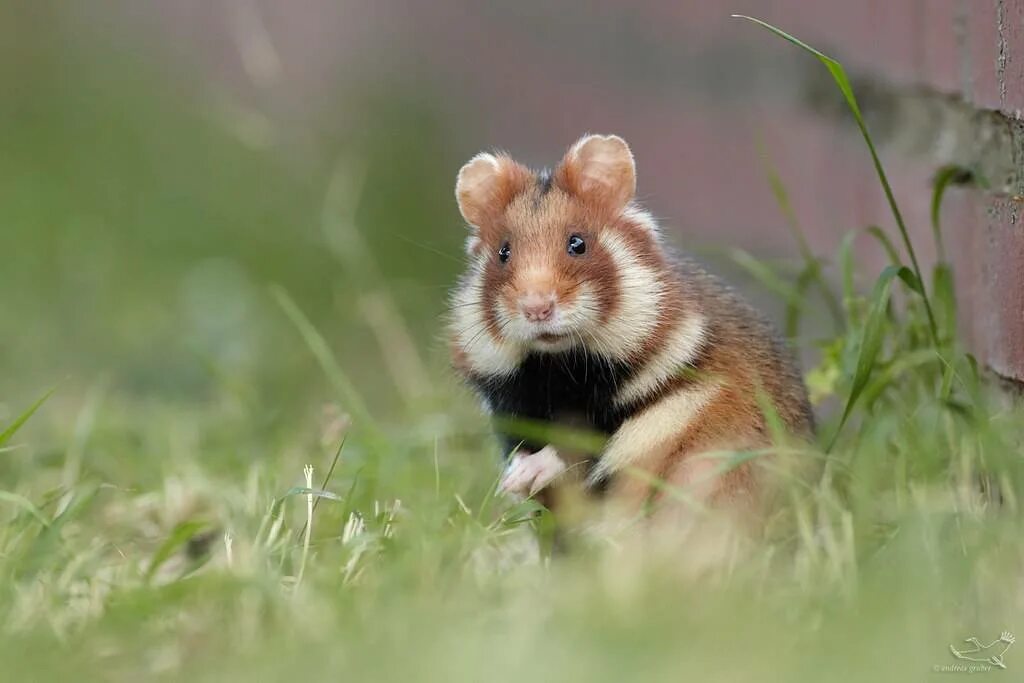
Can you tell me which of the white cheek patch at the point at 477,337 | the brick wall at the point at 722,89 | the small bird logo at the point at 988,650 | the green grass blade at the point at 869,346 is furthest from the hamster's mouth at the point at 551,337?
the small bird logo at the point at 988,650

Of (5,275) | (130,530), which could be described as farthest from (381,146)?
(130,530)

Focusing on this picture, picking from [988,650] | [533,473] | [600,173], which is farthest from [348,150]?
[988,650]

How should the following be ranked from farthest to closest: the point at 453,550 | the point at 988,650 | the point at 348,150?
the point at 348,150 < the point at 453,550 < the point at 988,650

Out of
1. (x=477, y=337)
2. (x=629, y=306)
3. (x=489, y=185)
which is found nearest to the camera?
(x=629, y=306)

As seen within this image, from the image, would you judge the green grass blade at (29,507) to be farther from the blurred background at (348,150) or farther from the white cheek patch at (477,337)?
the blurred background at (348,150)

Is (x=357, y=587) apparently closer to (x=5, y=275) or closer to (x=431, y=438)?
(x=431, y=438)

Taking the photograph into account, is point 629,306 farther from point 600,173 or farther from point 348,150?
A: point 348,150
